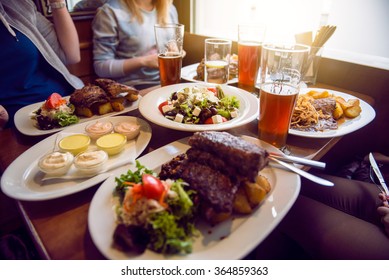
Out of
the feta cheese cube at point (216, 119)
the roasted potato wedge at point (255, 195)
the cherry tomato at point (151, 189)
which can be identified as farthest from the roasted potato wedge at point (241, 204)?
the feta cheese cube at point (216, 119)

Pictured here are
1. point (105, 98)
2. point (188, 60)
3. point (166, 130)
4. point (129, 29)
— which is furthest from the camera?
point (188, 60)

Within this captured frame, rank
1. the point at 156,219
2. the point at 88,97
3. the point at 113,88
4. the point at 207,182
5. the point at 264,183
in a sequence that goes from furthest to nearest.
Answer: the point at 113,88 < the point at 88,97 < the point at 264,183 < the point at 207,182 < the point at 156,219

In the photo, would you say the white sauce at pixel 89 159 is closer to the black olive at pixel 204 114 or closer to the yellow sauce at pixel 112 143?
the yellow sauce at pixel 112 143

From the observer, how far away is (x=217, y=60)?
2209 mm

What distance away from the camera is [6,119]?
2014 millimetres

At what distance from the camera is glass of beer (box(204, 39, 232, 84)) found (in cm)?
215

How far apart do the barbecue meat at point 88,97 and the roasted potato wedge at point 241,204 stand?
1288 millimetres

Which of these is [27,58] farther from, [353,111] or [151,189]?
[353,111]

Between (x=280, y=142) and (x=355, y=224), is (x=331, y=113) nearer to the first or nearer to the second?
(x=280, y=142)

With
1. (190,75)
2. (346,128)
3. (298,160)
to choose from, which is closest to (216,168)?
(298,160)

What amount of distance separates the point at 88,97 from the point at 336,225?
1.81 meters

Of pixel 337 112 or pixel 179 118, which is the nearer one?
pixel 179 118
